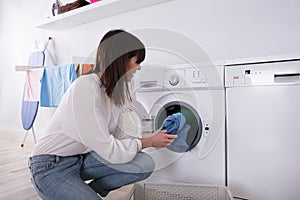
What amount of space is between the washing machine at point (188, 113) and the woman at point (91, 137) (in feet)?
1.04

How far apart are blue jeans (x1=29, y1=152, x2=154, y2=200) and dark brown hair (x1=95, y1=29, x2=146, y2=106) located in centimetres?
27

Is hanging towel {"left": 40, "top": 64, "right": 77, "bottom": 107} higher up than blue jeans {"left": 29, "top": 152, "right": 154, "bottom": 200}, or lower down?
higher up

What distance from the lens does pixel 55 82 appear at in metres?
1.98

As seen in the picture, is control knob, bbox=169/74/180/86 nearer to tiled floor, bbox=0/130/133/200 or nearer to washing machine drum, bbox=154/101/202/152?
washing machine drum, bbox=154/101/202/152

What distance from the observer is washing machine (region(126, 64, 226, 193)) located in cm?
118

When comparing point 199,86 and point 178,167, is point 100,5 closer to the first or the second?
point 199,86

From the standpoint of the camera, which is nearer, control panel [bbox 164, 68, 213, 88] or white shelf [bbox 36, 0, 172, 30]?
control panel [bbox 164, 68, 213, 88]

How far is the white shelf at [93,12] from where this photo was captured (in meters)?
1.95

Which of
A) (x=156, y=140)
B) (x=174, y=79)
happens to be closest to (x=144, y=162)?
(x=156, y=140)

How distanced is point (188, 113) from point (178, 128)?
215mm

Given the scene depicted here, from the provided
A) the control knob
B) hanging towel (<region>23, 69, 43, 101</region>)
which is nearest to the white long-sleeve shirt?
the control knob

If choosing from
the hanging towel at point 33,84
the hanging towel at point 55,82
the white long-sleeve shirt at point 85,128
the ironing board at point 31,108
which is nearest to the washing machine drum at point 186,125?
the white long-sleeve shirt at point 85,128

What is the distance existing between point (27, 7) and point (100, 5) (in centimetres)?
164

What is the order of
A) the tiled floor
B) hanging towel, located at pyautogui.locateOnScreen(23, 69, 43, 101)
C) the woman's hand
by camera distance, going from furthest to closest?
hanging towel, located at pyautogui.locateOnScreen(23, 69, 43, 101), the tiled floor, the woman's hand
